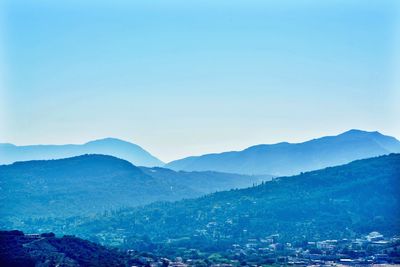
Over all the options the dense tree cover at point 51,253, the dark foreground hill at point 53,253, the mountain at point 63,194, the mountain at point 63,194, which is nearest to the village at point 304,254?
the dark foreground hill at point 53,253

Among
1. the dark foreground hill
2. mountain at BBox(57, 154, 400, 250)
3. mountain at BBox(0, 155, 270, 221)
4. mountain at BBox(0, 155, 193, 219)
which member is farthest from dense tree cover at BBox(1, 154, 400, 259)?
the dark foreground hill

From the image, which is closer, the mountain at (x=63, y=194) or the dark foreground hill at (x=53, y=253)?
the dark foreground hill at (x=53, y=253)

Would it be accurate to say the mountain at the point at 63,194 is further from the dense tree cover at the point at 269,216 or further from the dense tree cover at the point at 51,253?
the dense tree cover at the point at 51,253

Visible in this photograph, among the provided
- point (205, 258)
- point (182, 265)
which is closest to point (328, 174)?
point (205, 258)

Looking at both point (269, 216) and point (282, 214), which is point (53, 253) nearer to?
point (269, 216)

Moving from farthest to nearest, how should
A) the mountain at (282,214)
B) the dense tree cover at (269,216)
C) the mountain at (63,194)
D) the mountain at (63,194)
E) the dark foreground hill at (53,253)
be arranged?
the mountain at (63,194), the mountain at (63,194), the mountain at (282,214), the dense tree cover at (269,216), the dark foreground hill at (53,253)

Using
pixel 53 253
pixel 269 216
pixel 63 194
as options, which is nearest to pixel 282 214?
pixel 269 216

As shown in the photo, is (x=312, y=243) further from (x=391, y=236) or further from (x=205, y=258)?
(x=205, y=258)
